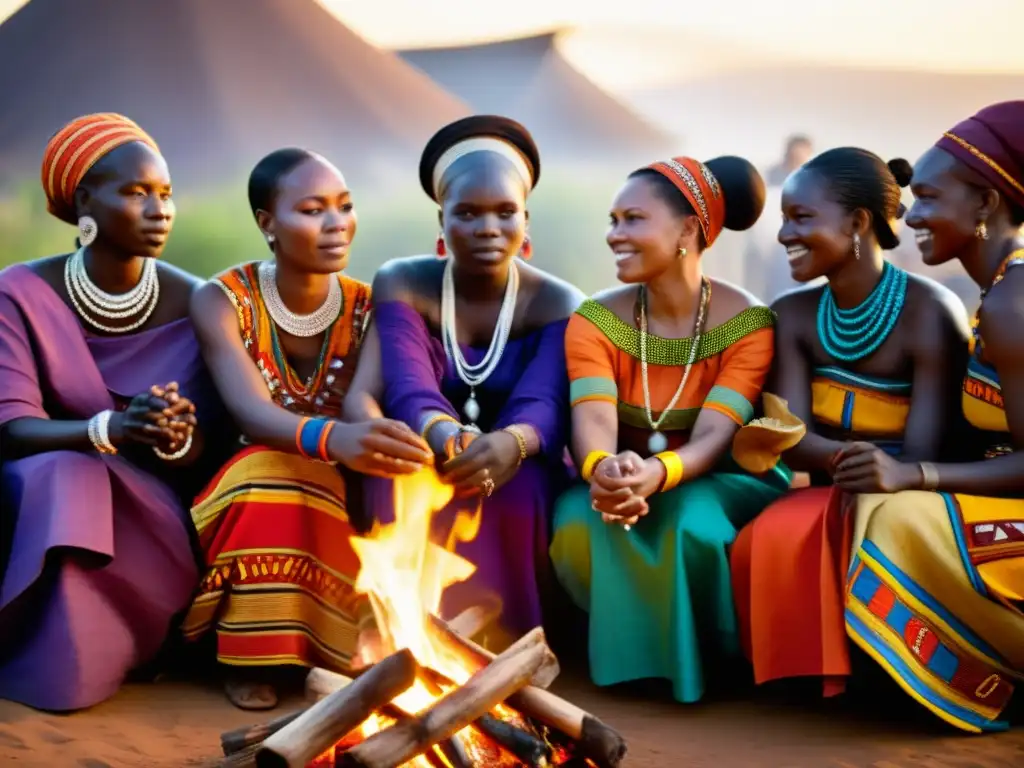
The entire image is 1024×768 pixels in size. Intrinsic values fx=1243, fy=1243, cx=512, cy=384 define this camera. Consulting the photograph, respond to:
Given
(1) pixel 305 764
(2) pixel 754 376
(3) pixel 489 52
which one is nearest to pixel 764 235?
(3) pixel 489 52

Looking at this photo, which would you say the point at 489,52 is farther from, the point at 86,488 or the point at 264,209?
the point at 86,488

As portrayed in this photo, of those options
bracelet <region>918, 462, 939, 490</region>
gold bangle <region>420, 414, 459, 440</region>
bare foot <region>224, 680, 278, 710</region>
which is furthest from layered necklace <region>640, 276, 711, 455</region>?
bare foot <region>224, 680, 278, 710</region>

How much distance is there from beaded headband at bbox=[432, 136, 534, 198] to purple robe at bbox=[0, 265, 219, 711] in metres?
1.19

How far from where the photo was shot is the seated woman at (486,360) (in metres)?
4.50

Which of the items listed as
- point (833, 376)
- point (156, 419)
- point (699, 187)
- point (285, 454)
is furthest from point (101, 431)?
point (833, 376)

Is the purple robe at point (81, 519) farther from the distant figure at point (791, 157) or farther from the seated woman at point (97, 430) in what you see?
the distant figure at point (791, 157)

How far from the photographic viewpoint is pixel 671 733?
13.4 ft

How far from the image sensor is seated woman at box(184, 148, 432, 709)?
4367 mm

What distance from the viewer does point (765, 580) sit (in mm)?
4223

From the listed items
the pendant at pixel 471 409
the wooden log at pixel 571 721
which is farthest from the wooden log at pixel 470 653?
the pendant at pixel 471 409

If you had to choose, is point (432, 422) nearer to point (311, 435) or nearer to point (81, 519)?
point (311, 435)

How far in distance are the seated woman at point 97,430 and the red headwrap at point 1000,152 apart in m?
2.84

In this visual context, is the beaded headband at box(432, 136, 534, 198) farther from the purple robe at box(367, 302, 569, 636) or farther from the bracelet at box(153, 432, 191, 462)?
the bracelet at box(153, 432, 191, 462)

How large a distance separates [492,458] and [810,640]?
4.05 feet
